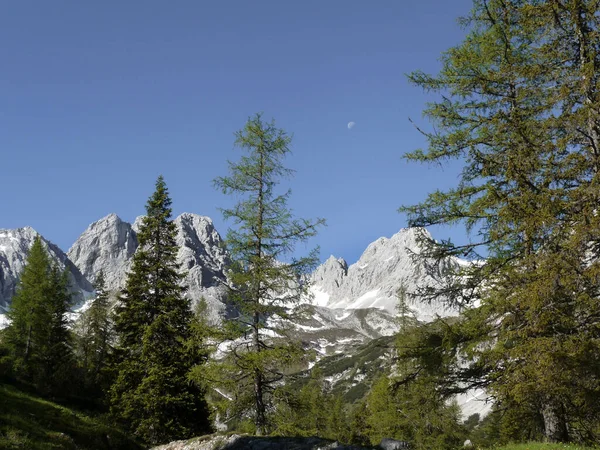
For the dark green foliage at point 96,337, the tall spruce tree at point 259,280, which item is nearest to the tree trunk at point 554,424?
the tall spruce tree at point 259,280

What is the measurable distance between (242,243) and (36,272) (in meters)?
25.4

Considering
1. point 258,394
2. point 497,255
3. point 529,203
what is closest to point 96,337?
point 258,394

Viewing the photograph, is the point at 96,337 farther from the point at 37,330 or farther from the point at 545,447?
the point at 545,447

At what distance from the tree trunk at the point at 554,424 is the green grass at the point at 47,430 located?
43.0ft

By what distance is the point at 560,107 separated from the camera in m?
10.0

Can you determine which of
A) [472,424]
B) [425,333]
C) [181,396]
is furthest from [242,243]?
[472,424]

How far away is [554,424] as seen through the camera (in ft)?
35.4

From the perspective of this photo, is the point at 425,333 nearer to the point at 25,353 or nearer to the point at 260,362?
the point at 260,362

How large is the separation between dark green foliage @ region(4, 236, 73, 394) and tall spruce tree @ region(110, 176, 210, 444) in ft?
33.3

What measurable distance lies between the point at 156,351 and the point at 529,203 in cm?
2054

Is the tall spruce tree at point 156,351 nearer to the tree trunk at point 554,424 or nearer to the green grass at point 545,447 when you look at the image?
the green grass at point 545,447

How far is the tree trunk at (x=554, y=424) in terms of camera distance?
10711mm

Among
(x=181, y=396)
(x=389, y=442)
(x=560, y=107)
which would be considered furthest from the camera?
(x=181, y=396)

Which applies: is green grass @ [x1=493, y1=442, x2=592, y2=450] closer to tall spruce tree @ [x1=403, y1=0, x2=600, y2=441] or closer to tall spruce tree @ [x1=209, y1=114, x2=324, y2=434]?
tall spruce tree @ [x1=403, y1=0, x2=600, y2=441]
